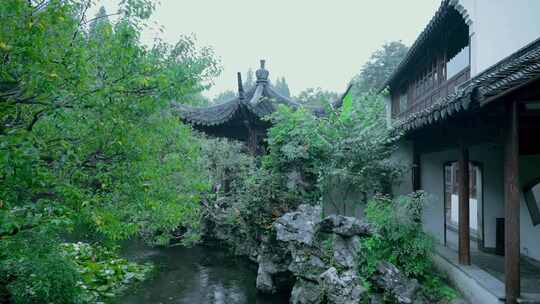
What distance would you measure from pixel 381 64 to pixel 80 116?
108 ft

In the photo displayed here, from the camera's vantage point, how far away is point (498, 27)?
7.33 metres

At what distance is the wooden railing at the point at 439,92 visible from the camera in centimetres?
859

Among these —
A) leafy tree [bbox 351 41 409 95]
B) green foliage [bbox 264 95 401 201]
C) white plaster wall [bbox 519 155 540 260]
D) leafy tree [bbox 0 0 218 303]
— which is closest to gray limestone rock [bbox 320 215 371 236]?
green foliage [bbox 264 95 401 201]

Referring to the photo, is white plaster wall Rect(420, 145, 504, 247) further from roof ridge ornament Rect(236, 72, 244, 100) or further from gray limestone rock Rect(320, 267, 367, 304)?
roof ridge ornament Rect(236, 72, 244, 100)

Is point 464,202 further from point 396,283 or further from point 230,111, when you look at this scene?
point 230,111

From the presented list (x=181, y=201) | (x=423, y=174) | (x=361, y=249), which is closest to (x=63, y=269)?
(x=181, y=201)

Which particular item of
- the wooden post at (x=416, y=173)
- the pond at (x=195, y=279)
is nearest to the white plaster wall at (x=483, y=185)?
the wooden post at (x=416, y=173)

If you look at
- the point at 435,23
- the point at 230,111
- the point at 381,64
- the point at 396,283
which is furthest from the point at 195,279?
the point at 381,64

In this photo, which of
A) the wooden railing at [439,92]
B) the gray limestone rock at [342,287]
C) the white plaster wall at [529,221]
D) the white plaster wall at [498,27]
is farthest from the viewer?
the wooden railing at [439,92]

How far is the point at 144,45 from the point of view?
12.4ft

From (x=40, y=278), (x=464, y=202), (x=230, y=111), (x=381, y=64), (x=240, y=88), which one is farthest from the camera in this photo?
(x=381, y=64)

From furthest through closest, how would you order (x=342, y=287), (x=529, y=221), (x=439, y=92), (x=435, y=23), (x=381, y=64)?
(x=381, y=64) → (x=439, y=92) → (x=435, y=23) → (x=529, y=221) → (x=342, y=287)

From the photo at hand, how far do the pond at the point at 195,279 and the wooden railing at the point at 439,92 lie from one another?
6.34 metres

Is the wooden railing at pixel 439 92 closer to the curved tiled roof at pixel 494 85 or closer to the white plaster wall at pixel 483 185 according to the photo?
the white plaster wall at pixel 483 185
